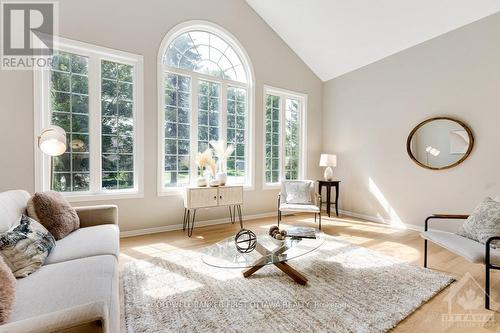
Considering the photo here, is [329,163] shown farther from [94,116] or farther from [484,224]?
[94,116]

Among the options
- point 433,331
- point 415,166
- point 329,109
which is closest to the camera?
point 433,331

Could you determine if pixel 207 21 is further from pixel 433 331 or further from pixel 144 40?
pixel 433 331

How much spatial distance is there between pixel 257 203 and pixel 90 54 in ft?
11.6

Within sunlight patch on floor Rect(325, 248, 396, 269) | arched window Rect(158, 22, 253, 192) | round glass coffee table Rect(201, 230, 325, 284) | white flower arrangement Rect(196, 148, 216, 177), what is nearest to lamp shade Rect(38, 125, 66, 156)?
arched window Rect(158, 22, 253, 192)

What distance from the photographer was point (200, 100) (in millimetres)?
4219

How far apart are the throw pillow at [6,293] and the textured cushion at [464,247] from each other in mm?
2901

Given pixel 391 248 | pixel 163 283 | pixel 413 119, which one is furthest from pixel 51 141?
pixel 413 119

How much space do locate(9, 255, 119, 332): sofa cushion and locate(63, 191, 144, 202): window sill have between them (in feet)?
6.24

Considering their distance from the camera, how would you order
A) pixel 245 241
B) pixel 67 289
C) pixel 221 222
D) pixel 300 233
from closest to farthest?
1. pixel 67 289
2. pixel 245 241
3. pixel 300 233
4. pixel 221 222

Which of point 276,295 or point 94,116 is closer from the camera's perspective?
point 276,295

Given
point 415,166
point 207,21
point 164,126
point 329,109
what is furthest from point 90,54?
point 415,166

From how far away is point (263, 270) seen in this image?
2.44m

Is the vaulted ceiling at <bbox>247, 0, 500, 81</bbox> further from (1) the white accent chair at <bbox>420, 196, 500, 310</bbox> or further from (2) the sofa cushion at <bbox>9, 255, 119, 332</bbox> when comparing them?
(2) the sofa cushion at <bbox>9, 255, 119, 332</bbox>

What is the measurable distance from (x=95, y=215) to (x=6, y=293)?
160 centimetres
